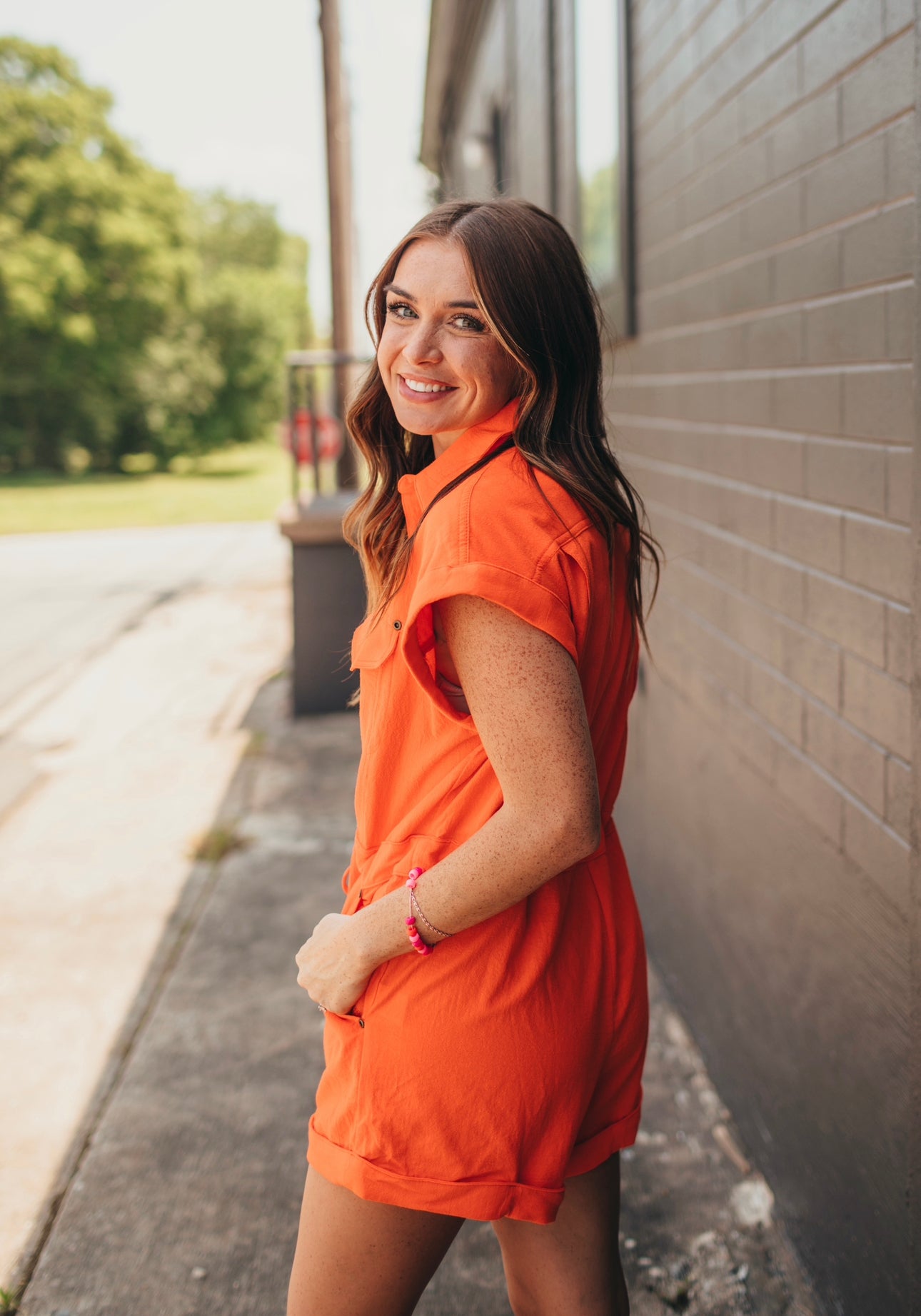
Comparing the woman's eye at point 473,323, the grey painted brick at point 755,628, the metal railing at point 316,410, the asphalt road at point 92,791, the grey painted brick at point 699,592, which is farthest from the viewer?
the metal railing at point 316,410

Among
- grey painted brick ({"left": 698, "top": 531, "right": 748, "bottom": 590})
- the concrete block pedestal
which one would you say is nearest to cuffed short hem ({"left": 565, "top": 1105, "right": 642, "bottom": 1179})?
grey painted brick ({"left": 698, "top": 531, "right": 748, "bottom": 590})

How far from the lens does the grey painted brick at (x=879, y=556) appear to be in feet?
6.13

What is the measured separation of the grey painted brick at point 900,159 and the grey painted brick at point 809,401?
14.0 inches

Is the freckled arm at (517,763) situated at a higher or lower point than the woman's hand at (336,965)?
higher

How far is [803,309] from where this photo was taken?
2.35 meters

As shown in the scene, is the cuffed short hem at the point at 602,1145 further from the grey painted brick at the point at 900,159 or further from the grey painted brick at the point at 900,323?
the grey painted brick at the point at 900,159

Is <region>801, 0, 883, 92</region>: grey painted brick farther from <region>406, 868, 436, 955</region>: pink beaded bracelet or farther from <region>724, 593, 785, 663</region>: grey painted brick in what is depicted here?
<region>406, 868, 436, 955</region>: pink beaded bracelet

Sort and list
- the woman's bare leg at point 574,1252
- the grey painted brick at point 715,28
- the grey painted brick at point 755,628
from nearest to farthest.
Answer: the woman's bare leg at point 574,1252, the grey painted brick at point 755,628, the grey painted brick at point 715,28

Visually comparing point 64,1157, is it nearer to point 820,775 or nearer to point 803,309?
point 820,775

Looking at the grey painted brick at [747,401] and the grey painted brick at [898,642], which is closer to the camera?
the grey painted brick at [898,642]

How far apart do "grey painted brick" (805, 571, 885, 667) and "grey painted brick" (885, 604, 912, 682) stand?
2cm

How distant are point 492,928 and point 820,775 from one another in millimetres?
1103

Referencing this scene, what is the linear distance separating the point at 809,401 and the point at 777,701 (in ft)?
2.13

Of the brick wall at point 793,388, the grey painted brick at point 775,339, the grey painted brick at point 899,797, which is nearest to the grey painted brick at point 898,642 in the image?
the brick wall at point 793,388
